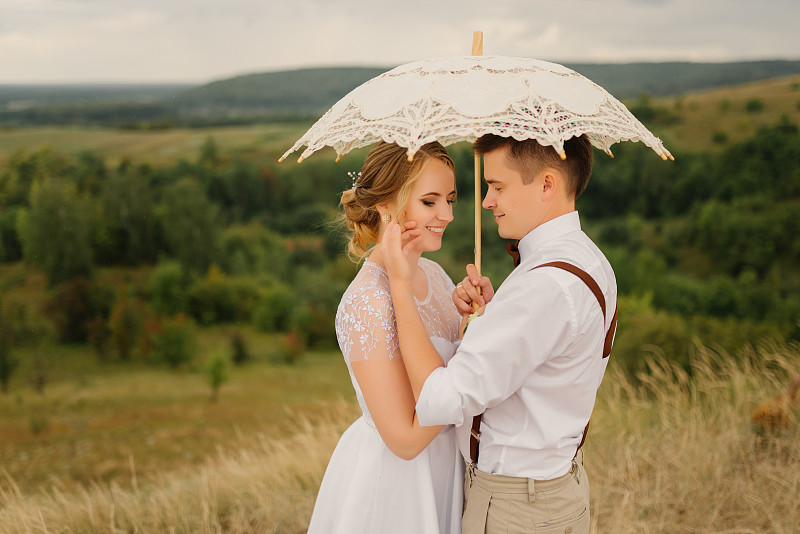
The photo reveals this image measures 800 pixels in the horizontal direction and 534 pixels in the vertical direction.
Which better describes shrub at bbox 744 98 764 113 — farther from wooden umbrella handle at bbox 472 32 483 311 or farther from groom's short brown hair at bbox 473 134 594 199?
groom's short brown hair at bbox 473 134 594 199

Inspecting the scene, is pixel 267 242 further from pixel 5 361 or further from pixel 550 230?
pixel 550 230

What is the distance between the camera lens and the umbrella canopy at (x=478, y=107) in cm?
156

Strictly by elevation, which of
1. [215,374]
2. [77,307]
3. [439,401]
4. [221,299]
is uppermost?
[439,401]

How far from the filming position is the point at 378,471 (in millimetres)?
2059

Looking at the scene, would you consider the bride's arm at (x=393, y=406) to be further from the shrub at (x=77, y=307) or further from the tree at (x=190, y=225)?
the tree at (x=190, y=225)

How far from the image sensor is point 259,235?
33094 millimetres

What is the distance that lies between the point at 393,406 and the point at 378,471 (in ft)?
1.24

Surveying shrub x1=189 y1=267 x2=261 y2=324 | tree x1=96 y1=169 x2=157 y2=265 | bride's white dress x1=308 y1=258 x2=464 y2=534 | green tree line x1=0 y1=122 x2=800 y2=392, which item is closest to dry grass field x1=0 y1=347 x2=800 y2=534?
bride's white dress x1=308 y1=258 x2=464 y2=534

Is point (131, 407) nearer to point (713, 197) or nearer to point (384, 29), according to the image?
point (384, 29)

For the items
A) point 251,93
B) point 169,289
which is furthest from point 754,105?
point 169,289

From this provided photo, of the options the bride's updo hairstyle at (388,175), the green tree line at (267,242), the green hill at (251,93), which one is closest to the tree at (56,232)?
the green tree line at (267,242)

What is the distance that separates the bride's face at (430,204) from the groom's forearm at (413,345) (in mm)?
379

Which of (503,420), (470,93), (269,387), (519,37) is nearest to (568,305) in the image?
(503,420)

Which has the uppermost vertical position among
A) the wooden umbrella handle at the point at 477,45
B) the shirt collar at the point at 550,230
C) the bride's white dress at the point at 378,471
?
the wooden umbrella handle at the point at 477,45
